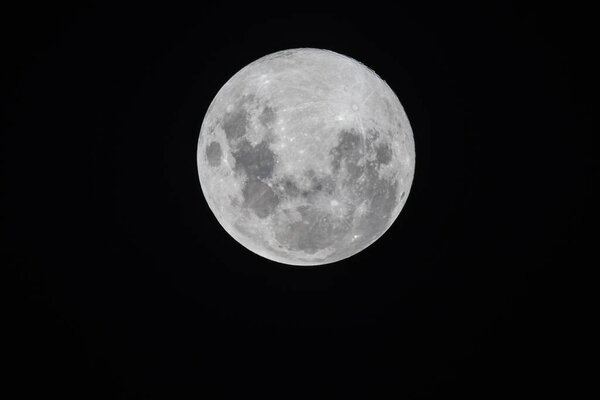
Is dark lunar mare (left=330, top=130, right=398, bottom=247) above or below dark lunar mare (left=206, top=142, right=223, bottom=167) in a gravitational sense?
below

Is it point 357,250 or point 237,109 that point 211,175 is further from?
point 357,250

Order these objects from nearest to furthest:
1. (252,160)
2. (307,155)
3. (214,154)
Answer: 1. (307,155)
2. (252,160)
3. (214,154)

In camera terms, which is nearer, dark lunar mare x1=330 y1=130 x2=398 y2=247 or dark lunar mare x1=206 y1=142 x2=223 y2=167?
dark lunar mare x1=330 y1=130 x2=398 y2=247

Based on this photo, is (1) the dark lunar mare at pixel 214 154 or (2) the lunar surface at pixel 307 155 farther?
(1) the dark lunar mare at pixel 214 154

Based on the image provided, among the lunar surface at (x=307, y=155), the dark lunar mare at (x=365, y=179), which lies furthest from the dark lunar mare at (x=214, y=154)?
the dark lunar mare at (x=365, y=179)

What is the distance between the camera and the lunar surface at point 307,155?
422cm

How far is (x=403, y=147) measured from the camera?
464 cm

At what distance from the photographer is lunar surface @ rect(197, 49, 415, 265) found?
4219 mm

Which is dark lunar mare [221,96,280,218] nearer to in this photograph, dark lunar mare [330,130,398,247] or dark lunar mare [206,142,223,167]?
dark lunar mare [206,142,223,167]

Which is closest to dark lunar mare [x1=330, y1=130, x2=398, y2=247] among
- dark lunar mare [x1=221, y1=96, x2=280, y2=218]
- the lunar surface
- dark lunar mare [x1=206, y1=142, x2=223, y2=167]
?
the lunar surface

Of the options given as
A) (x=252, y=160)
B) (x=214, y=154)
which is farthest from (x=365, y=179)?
(x=214, y=154)

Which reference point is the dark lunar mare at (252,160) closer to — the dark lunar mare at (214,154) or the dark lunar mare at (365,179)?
the dark lunar mare at (214,154)

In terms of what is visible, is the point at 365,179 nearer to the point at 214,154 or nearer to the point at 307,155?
the point at 307,155

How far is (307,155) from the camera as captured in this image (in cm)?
420
